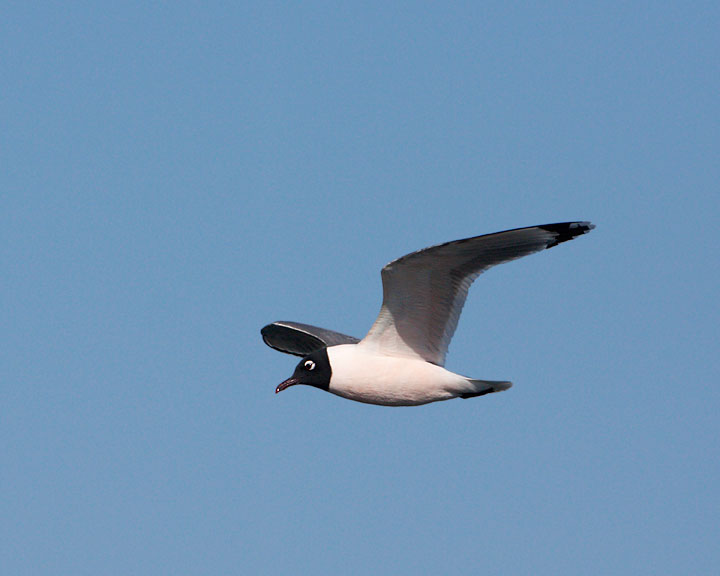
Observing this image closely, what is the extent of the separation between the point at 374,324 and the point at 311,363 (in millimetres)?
1383

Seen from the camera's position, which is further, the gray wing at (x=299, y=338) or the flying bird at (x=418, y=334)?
the gray wing at (x=299, y=338)

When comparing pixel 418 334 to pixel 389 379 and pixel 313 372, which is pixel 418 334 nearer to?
pixel 389 379

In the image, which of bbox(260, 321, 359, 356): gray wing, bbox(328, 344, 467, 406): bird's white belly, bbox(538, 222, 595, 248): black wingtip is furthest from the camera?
bbox(260, 321, 359, 356): gray wing

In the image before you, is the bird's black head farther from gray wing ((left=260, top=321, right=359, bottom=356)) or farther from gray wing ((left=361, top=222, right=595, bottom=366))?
gray wing ((left=260, top=321, right=359, bottom=356))

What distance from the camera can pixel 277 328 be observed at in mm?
20719

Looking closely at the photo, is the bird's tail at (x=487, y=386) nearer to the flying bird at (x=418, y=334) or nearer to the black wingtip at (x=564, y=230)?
the flying bird at (x=418, y=334)

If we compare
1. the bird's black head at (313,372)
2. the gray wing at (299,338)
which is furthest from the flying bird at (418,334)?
the gray wing at (299,338)

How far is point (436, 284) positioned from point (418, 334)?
3.58 ft

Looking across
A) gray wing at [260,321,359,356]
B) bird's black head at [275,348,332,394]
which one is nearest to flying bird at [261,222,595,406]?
bird's black head at [275,348,332,394]

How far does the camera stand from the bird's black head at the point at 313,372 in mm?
16844

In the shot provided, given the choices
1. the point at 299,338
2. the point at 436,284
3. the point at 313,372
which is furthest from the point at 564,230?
the point at 299,338

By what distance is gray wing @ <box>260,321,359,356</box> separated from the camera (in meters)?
19.3

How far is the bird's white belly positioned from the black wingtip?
2.80 metres

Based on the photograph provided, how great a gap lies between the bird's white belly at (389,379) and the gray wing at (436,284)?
7.9 inches
